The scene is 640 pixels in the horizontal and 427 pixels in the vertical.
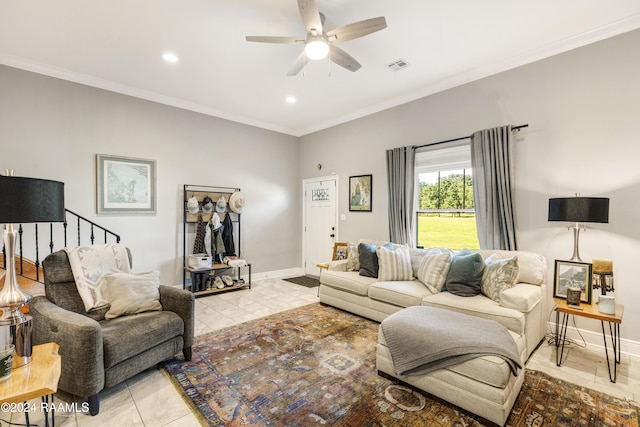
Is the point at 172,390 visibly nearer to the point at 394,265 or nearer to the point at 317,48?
the point at 394,265

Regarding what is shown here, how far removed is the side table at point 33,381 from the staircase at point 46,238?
195cm

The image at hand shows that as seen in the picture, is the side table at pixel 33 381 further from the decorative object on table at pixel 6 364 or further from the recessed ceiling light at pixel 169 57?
the recessed ceiling light at pixel 169 57

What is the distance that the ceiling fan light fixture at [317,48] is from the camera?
2412 millimetres

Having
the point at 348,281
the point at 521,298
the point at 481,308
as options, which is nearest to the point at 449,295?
the point at 481,308

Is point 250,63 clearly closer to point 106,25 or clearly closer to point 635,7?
point 106,25

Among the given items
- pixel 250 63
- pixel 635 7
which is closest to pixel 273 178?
pixel 250 63

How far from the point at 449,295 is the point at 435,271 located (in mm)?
312

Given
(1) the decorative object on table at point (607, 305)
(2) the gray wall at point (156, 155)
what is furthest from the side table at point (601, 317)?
(2) the gray wall at point (156, 155)

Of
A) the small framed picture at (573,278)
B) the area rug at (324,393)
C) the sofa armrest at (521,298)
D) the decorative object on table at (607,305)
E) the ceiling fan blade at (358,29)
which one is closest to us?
the area rug at (324,393)

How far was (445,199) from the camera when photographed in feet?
13.2

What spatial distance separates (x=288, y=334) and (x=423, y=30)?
3.42 metres

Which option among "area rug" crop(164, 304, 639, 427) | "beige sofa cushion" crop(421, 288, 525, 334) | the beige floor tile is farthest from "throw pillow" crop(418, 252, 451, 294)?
the beige floor tile

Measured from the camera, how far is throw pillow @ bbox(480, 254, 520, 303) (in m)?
2.75

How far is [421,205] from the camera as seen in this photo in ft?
14.0
